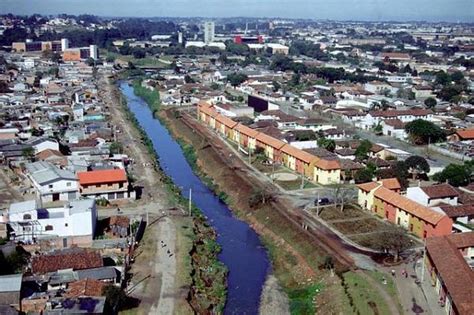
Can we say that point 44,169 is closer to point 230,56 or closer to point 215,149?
point 215,149

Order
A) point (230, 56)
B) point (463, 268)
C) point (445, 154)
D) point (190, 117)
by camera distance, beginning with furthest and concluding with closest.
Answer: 1. point (230, 56)
2. point (190, 117)
3. point (445, 154)
4. point (463, 268)

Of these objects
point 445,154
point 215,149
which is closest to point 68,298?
point 215,149

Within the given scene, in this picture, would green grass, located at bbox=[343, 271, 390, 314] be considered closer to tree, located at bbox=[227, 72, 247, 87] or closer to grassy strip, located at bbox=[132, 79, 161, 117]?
grassy strip, located at bbox=[132, 79, 161, 117]

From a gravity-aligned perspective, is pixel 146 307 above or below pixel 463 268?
below

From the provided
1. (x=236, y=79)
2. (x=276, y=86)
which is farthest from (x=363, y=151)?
(x=236, y=79)

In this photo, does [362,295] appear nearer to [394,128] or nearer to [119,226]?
[119,226]

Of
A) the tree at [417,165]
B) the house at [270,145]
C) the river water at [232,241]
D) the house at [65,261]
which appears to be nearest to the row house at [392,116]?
the house at [270,145]

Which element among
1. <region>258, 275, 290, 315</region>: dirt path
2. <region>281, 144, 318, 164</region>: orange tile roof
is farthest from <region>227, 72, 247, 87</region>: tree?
<region>258, 275, 290, 315</region>: dirt path
